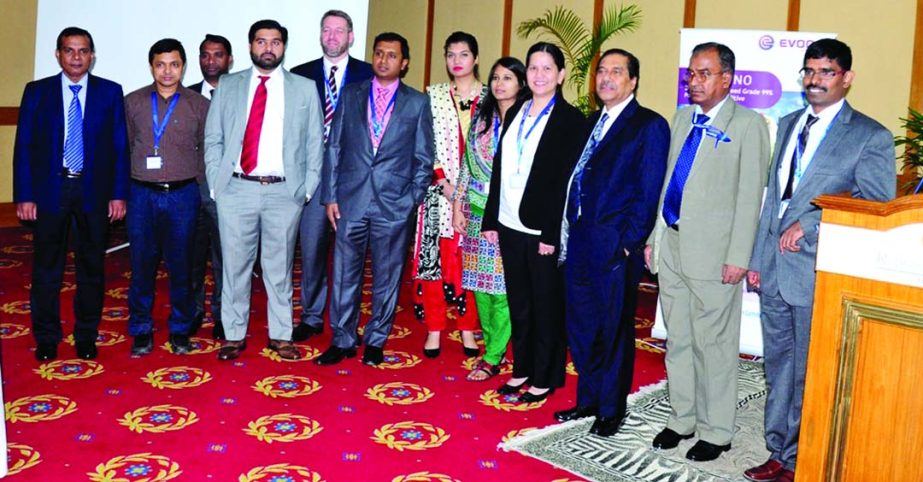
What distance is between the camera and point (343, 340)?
458cm

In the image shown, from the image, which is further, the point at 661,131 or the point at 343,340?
the point at 343,340

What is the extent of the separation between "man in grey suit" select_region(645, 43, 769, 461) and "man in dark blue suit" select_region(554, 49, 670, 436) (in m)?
0.09

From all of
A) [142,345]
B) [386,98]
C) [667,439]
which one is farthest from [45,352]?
[667,439]

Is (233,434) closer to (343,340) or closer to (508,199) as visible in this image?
(343,340)

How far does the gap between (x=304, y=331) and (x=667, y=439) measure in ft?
7.31

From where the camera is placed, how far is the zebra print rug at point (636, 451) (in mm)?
3295

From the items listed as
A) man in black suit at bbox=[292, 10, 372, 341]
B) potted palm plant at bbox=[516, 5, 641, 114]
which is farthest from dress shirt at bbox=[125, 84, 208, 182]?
potted palm plant at bbox=[516, 5, 641, 114]

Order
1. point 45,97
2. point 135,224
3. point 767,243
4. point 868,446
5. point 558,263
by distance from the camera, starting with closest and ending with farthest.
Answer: point 868,446 → point 767,243 → point 558,263 → point 45,97 → point 135,224

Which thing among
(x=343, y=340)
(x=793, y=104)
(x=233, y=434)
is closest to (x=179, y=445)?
(x=233, y=434)

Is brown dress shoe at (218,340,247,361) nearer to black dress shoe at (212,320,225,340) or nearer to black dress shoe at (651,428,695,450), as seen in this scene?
black dress shoe at (212,320,225,340)

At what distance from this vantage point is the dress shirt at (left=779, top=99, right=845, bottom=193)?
3.08 m

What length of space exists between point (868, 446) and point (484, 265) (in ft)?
6.95

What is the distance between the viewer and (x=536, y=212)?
3.88 meters

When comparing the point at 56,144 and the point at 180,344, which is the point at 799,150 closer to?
the point at 180,344
